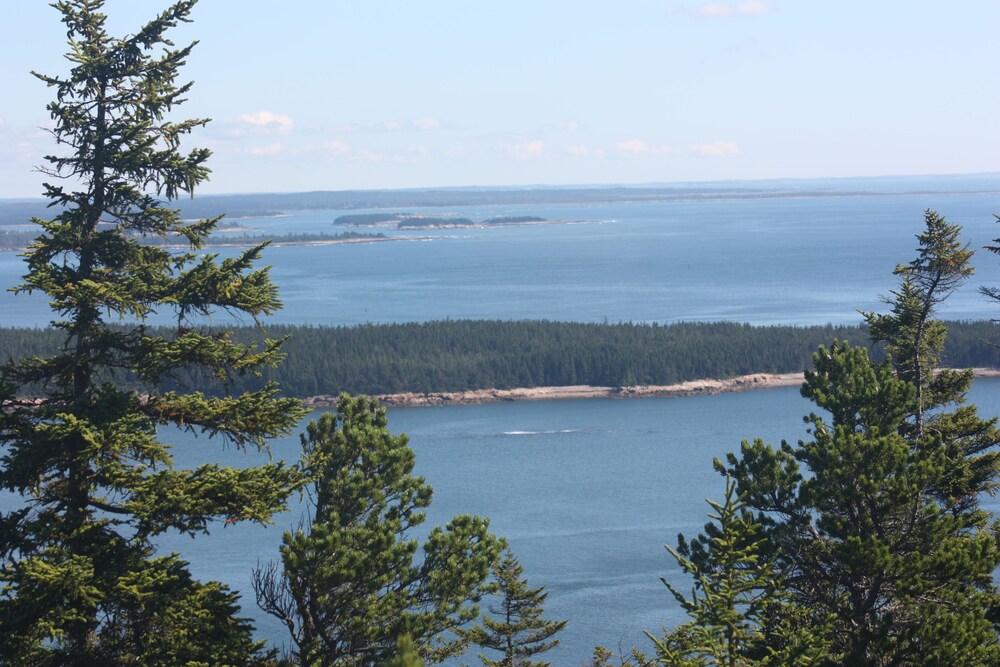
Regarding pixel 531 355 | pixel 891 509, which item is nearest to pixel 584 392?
pixel 531 355

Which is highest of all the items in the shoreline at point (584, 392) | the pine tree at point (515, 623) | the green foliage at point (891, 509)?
the green foliage at point (891, 509)

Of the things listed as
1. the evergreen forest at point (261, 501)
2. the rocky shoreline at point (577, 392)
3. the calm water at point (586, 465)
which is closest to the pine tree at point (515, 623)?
the evergreen forest at point (261, 501)

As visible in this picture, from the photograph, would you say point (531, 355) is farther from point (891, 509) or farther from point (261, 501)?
point (261, 501)

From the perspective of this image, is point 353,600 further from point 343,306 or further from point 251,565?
point 343,306

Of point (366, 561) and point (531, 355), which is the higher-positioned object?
point (366, 561)

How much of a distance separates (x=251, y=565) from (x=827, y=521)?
1205 inches

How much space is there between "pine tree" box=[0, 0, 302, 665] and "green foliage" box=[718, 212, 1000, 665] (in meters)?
6.36

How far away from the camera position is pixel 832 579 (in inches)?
632

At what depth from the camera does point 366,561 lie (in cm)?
1305

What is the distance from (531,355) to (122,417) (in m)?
87.0

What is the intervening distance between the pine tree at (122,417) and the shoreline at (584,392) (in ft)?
254

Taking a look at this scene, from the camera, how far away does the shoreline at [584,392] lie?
89562 mm

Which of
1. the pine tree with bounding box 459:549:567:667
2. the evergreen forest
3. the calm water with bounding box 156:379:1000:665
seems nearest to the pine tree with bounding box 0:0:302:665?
the evergreen forest

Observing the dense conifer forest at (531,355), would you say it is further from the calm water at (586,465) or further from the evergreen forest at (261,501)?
the evergreen forest at (261,501)
